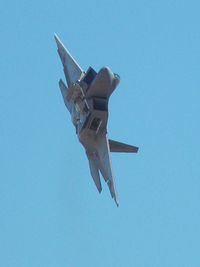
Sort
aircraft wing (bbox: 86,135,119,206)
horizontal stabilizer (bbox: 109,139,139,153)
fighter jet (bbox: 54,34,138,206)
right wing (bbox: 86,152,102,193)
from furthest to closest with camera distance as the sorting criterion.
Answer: horizontal stabilizer (bbox: 109,139,139,153) → right wing (bbox: 86,152,102,193) → aircraft wing (bbox: 86,135,119,206) → fighter jet (bbox: 54,34,138,206)

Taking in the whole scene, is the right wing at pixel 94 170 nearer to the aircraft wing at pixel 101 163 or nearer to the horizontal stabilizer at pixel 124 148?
the aircraft wing at pixel 101 163

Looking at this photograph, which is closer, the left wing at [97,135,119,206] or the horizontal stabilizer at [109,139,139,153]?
the left wing at [97,135,119,206]

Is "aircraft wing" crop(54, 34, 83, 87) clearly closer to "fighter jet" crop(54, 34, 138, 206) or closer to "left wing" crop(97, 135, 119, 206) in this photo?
"fighter jet" crop(54, 34, 138, 206)

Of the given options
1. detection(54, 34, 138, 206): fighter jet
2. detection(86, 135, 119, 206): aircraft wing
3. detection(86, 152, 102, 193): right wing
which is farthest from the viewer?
detection(86, 152, 102, 193): right wing

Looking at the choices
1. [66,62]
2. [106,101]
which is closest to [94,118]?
[106,101]

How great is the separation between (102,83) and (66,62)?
8762mm

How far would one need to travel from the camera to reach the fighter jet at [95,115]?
100m

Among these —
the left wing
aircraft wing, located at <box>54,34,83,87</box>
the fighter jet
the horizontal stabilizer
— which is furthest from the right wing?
aircraft wing, located at <box>54,34,83,87</box>

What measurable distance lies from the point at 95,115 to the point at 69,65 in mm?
8372

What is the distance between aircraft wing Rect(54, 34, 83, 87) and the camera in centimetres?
10494

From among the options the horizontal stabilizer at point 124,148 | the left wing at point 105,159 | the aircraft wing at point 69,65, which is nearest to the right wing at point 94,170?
the left wing at point 105,159

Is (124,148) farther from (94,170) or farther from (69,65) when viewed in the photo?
(69,65)

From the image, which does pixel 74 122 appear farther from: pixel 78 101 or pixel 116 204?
pixel 116 204

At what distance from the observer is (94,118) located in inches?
3944
